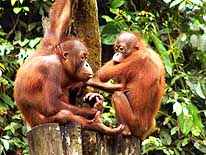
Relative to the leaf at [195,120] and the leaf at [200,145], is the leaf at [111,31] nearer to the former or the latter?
the leaf at [195,120]

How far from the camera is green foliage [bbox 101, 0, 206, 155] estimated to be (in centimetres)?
515

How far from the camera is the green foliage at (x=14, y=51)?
513 centimetres

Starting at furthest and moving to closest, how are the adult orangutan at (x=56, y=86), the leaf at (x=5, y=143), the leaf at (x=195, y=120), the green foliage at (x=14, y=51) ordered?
the green foliage at (x=14, y=51) → the leaf at (x=195, y=120) → the leaf at (x=5, y=143) → the adult orangutan at (x=56, y=86)

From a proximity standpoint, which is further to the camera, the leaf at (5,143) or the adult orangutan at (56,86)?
the leaf at (5,143)

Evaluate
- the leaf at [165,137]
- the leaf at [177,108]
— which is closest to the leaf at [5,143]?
the leaf at [177,108]

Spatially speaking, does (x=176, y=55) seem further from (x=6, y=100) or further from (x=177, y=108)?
(x=6, y=100)

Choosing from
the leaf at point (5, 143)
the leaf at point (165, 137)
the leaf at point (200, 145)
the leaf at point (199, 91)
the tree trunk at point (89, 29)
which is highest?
the tree trunk at point (89, 29)

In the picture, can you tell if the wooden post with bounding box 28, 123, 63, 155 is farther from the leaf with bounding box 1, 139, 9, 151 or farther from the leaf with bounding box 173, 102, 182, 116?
the leaf with bounding box 173, 102, 182, 116

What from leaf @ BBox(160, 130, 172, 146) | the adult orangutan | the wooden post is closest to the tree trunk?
the adult orangutan

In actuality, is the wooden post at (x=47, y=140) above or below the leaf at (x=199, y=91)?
above

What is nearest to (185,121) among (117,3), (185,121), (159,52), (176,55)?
(185,121)

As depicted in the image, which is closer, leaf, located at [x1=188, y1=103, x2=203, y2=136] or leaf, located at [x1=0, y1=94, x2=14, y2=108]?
leaf, located at [x1=188, y1=103, x2=203, y2=136]

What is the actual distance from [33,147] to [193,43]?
296cm

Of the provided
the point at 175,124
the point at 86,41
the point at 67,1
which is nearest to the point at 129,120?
the point at 86,41
